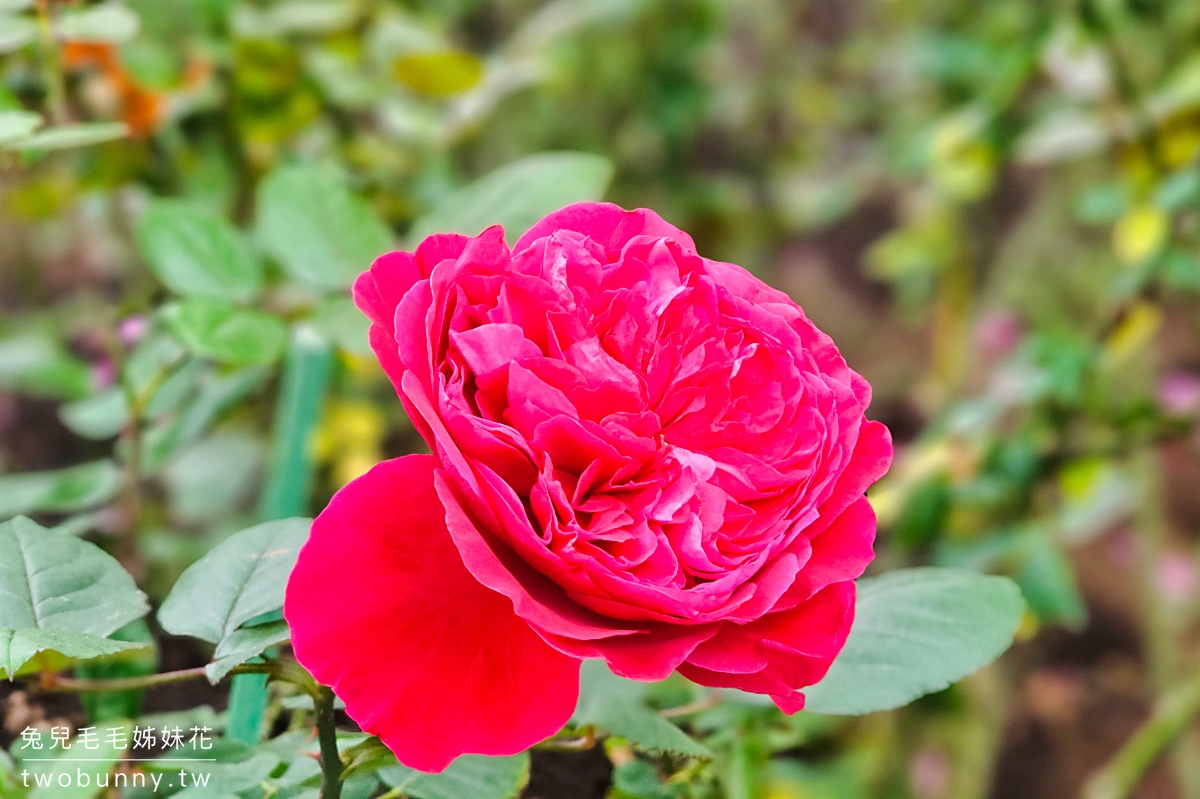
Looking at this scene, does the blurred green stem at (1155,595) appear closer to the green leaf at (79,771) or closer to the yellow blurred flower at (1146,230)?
the yellow blurred flower at (1146,230)

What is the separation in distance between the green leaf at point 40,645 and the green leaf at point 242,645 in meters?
0.02

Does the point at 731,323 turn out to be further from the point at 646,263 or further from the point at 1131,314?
the point at 1131,314

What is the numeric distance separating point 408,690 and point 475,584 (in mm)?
26

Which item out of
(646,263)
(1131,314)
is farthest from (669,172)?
(646,263)

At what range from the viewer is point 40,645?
0.64ft

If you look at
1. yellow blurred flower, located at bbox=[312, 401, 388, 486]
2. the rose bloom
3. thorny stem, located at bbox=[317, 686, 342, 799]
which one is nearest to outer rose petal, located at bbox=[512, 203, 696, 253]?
the rose bloom

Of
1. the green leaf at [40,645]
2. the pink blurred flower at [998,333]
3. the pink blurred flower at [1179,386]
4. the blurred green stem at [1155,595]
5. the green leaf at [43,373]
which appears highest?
the green leaf at [40,645]

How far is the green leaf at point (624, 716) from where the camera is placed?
9.5 inches

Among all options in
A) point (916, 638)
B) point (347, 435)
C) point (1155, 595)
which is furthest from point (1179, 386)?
point (916, 638)

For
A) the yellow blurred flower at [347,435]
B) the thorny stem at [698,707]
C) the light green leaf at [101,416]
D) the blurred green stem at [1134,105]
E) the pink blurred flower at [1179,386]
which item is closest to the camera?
the thorny stem at [698,707]

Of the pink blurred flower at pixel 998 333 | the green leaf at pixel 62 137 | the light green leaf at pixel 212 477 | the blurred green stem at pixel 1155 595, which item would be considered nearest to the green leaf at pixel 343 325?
the green leaf at pixel 62 137

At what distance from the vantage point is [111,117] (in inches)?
23.8

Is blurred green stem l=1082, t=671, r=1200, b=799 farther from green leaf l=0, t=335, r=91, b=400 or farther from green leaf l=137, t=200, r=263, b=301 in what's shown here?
green leaf l=0, t=335, r=91, b=400

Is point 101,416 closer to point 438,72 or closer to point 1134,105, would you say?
point 438,72
